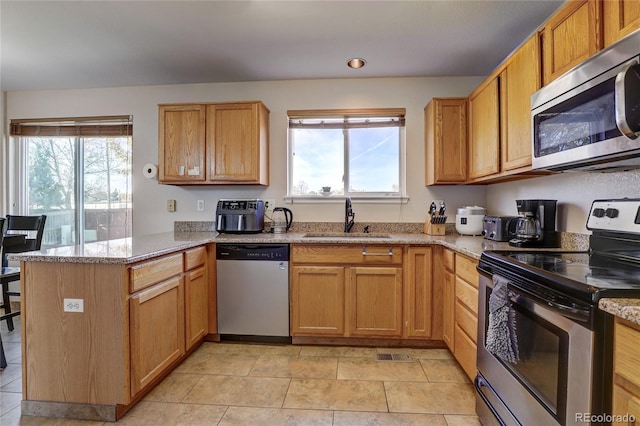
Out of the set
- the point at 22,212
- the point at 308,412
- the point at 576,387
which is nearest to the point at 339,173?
the point at 308,412

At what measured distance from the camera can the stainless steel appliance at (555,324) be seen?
34.4 inches

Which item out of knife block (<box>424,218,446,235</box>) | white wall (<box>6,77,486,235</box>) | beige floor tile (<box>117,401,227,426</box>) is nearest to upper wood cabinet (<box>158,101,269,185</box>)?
white wall (<box>6,77,486,235</box>)

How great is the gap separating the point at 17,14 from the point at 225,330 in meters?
2.64

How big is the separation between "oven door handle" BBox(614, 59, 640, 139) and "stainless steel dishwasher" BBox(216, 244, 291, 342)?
6.47 feet

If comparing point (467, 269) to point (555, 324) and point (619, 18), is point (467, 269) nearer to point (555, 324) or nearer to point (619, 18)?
point (555, 324)

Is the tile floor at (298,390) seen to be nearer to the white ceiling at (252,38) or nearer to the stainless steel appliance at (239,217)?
the stainless steel appliance at (239,217)

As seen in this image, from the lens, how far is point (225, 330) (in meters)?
2.46

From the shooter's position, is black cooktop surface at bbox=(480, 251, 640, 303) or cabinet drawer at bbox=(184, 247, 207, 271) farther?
cabinet drawer at bbox=(184, 247, 207, 271)

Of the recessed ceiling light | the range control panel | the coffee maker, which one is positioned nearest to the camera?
the range control panel

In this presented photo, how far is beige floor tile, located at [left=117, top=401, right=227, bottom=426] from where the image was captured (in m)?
1.57

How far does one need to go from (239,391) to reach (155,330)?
0.62 meters

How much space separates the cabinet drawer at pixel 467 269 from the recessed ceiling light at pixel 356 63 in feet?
5.86

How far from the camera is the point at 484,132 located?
2.29 meters

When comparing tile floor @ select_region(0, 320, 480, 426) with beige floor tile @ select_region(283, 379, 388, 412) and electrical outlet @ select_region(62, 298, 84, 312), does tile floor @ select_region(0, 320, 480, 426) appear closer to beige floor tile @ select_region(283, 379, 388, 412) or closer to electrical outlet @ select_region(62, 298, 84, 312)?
beige floor tile @ select_region(283, 379, 388, 412)
